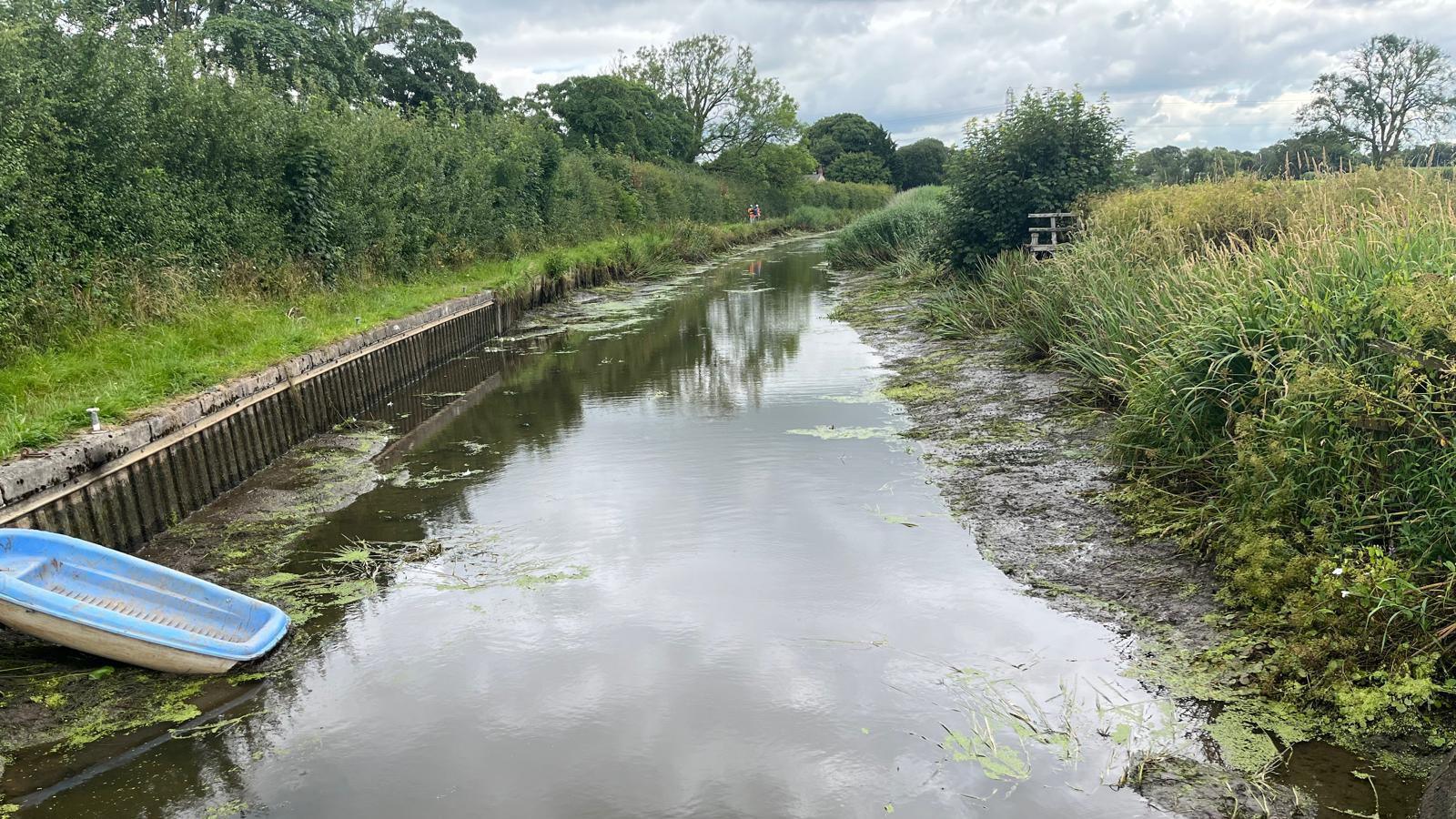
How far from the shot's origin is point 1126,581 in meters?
5.14

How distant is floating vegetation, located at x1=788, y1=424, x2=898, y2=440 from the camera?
336 inches

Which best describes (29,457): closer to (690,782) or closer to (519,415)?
(690,782)

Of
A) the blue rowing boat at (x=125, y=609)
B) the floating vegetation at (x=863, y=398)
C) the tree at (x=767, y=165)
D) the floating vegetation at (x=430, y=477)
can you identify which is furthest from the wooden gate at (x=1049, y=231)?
the tree at (x=767, y=165)

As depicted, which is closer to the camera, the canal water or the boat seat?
the canal water

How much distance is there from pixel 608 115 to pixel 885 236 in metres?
16.1

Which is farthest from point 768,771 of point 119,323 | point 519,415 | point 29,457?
point 119,323

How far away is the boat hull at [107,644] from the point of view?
14.1ft

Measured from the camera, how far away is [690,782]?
3785 millimetres

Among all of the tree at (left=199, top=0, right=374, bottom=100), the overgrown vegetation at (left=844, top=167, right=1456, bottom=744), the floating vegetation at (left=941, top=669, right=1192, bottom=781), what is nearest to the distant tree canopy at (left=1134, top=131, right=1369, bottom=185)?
the overgrown vegetation at (left=844, top=167, right=1456, bottom=744)

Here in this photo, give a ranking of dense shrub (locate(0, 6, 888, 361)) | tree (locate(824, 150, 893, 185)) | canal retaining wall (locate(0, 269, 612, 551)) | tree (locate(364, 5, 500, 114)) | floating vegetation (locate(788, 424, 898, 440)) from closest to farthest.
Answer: canal retaining wall (locate(0, 269, 612, 551)), dense shrub (locate(0, 6, 888, 361)), floating vegetation (locate(788, 424, 898, 440)), tree (locate(364, 5, 500, 114)), tree (locate(824, 150, 893, 185))

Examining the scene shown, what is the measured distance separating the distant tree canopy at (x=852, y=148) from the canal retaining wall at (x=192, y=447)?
7196 centimetres

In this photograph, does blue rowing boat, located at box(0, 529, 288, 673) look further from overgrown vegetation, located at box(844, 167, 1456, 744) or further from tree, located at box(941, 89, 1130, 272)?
tree, located at box(941, 89, 1130, 272)

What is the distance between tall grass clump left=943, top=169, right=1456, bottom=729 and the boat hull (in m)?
4.90

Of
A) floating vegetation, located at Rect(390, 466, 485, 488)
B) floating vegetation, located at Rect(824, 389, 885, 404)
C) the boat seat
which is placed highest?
the boat seat
